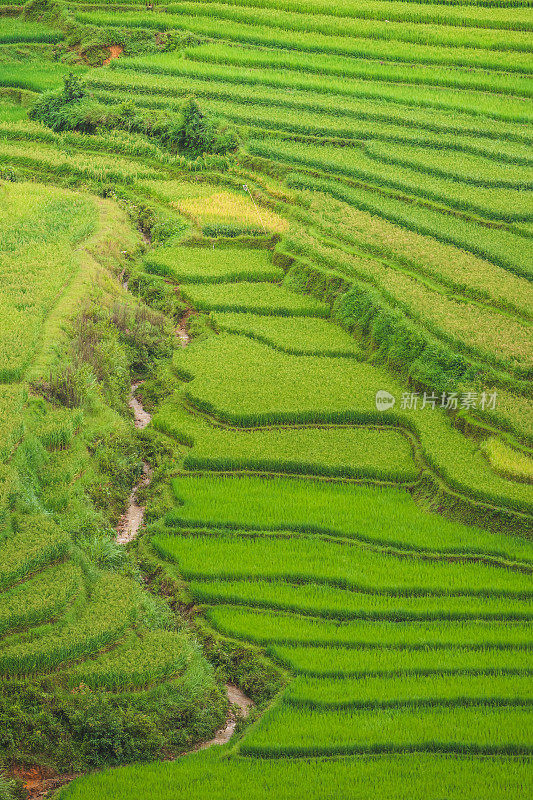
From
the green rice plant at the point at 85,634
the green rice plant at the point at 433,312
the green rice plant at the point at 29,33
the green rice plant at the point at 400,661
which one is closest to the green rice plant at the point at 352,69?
the green rice plant at the point at 29,33

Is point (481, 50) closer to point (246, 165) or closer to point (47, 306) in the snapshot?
point (246, 165)

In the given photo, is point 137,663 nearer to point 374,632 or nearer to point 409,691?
point 374,632

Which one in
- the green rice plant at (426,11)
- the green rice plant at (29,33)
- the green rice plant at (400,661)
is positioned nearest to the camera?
the green rice plant at (400,661)

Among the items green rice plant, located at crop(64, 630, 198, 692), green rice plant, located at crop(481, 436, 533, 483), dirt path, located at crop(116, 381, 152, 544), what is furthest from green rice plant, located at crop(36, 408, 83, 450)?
green rice plant, located at crop(481, 436, 533, 483)

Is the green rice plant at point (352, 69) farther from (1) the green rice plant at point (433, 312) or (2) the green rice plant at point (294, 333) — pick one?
(2) the green rice plant at point (294, 333)

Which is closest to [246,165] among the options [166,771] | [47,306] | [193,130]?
[193,130]

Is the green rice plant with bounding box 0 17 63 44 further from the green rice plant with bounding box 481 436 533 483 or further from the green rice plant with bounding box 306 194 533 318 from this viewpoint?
the green rice plant with bounding box 481 436 533 483

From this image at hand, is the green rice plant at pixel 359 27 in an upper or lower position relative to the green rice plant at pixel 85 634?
upper

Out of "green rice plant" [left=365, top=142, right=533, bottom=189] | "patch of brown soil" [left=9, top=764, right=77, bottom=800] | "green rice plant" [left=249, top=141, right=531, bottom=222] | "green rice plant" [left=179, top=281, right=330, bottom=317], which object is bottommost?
"patch of brown soil" [left=9, top=764, right=77, bottom=800]
